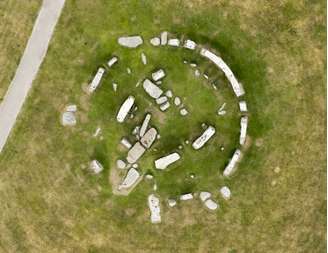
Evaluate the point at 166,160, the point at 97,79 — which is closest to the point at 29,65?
the point at 97,79

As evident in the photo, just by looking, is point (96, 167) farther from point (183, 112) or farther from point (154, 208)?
point (183, 112)

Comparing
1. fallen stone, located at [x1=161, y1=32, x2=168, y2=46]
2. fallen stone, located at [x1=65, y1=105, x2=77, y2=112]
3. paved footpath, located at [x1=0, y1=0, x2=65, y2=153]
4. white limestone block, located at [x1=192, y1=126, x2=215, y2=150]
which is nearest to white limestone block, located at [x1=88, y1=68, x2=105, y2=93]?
fallen stone, located at [x1=65, y1=105, x2=77, y2=112]

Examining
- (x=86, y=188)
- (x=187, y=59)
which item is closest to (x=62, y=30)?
(x=187, y=59)

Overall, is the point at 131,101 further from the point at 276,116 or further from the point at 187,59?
the point at 276,116

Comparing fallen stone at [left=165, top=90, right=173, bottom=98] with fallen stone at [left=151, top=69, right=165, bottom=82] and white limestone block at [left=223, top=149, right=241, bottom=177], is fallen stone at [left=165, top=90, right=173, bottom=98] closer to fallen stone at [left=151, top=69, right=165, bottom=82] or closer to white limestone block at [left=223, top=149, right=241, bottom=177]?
fallen stone at [left=151, top=69, right=165, bottom=82]

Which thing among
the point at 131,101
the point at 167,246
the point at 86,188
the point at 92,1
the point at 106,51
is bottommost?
the point at 167,246

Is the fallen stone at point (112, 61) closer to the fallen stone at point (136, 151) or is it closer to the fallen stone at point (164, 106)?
the fallen stone at point (164, 106)
